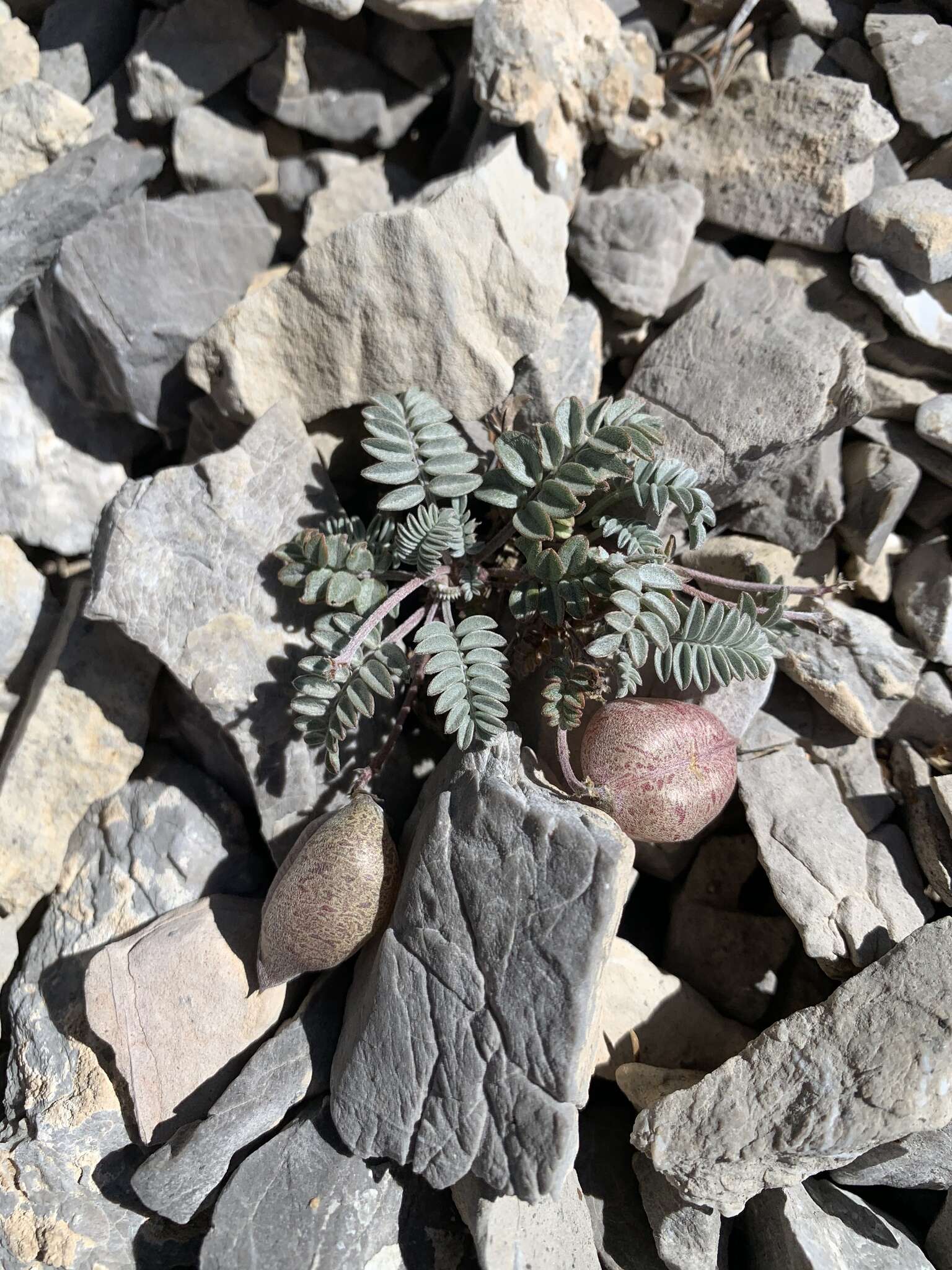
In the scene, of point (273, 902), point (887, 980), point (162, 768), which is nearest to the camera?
point (887, 980)

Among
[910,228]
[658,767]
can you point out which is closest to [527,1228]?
[658,767]

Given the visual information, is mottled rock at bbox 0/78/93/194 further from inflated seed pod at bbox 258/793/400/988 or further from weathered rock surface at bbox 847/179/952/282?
weathered rock surface at bbox 847/179/952/282

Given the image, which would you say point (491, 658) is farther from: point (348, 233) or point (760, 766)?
point (348, 233)

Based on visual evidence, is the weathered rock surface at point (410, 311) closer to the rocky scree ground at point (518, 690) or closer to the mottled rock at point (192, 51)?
the rocky scree ground at point (518, 690)

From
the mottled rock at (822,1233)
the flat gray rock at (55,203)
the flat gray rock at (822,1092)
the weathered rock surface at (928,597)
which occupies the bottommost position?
the mottled rock at (822,1233)

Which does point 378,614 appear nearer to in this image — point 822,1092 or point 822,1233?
point 822,1092

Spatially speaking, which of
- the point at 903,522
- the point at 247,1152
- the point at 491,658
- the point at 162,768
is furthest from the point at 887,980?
the point at 162,768

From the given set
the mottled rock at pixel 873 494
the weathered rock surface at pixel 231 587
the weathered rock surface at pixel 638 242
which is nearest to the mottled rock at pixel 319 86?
the weathered rock surface at pixel 638 242
